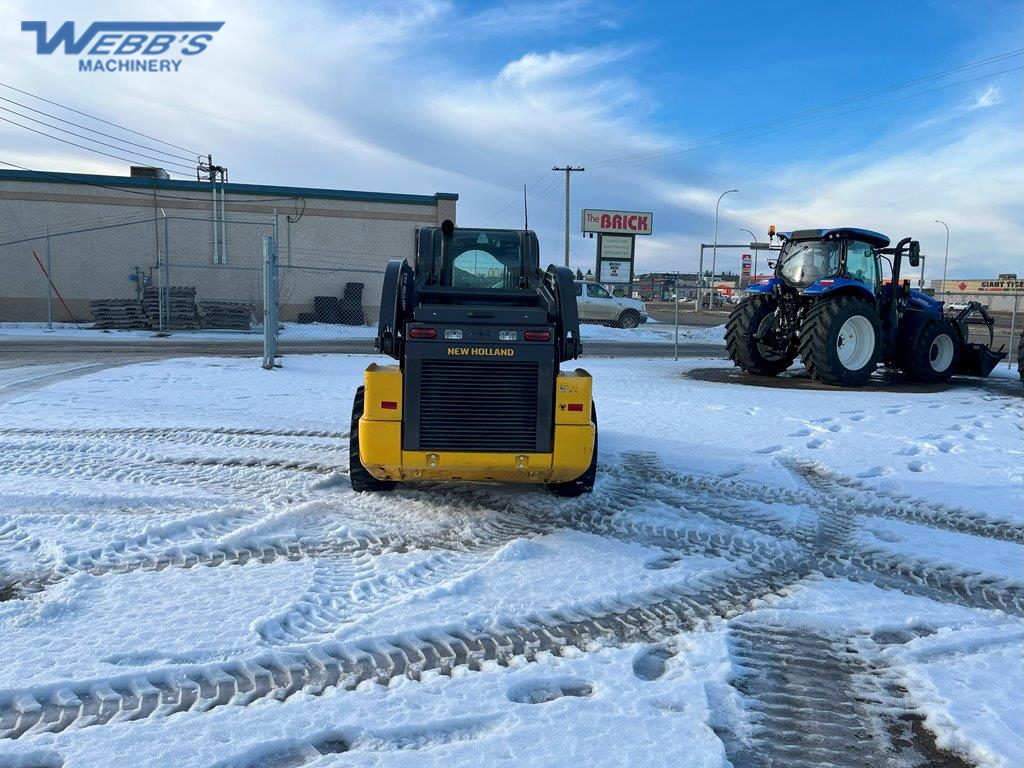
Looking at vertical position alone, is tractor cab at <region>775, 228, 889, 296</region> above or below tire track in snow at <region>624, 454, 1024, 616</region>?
above

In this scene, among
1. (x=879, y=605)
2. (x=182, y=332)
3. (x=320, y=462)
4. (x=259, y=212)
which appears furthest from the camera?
(x=259, y=212)

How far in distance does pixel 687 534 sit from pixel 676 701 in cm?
210

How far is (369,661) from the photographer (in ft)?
10.4

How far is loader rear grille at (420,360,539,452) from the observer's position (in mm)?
4902

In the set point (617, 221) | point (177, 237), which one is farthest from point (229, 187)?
point (617, 221)

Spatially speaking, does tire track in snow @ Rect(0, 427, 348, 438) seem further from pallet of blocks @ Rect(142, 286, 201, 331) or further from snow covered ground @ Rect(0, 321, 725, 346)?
pallet of blocks @ Rect(142, 286, 201, 331)

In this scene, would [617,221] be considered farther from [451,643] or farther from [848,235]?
[451,643]

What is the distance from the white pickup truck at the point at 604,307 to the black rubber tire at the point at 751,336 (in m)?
13.2

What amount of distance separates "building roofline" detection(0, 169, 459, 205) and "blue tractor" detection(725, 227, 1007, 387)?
15814 mm

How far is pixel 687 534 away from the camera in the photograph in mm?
4918

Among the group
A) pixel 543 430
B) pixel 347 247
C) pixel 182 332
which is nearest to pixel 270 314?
pixel 543 430

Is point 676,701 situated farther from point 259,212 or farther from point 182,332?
point 259,212

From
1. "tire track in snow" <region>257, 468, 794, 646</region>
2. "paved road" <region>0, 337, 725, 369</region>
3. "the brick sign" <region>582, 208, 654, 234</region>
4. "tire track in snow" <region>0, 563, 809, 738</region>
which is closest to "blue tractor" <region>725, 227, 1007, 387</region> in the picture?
"paved road" <region>0, 337, 725, 369</region>

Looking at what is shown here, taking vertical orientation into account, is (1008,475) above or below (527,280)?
below
